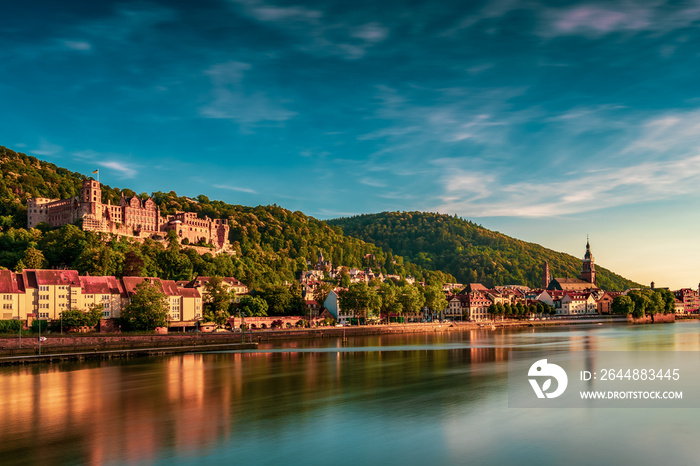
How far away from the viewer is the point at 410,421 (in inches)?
898

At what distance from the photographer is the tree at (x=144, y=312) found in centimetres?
5300

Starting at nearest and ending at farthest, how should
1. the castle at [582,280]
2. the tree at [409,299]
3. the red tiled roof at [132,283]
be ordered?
the red tiled roof at [132,283]
the tree at [409,299]
the castle at [582,280]

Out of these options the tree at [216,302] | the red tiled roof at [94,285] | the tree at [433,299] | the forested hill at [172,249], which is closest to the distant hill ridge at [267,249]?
the forested hill at [172,249]

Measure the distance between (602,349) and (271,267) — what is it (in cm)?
6243

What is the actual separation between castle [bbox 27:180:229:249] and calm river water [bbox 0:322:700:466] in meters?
51.6

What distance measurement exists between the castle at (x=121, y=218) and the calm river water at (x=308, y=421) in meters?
51.6

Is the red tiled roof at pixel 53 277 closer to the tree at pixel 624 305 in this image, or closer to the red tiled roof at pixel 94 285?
the red tiled roof at pixel 94 285

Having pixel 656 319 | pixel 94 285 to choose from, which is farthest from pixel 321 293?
pixel 656 319

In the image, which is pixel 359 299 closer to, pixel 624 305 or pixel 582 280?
pixel 624 305

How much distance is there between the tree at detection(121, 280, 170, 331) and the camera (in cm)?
5300

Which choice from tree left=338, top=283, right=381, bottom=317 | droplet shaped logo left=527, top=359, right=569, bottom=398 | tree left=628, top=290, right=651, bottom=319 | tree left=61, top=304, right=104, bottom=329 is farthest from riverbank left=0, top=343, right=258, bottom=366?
tree left=628, top=290, right=651, bottom=319

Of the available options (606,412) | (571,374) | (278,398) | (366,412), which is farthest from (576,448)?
(571,374)

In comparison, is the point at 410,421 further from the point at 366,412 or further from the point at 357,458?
the point at 357,458

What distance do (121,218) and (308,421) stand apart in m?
79.2
